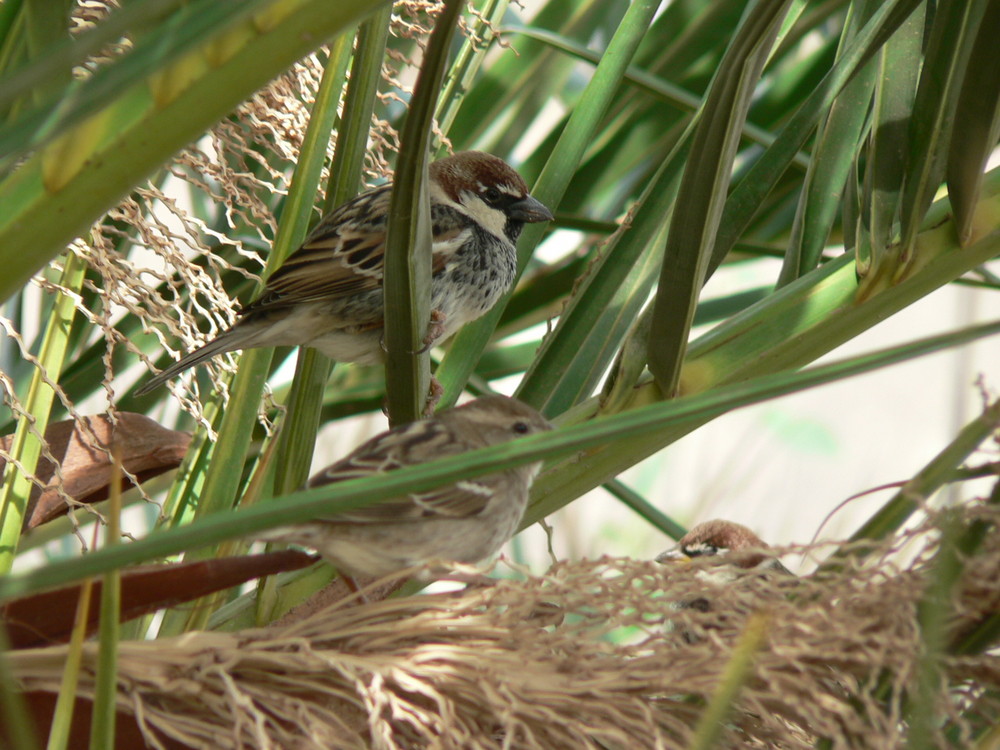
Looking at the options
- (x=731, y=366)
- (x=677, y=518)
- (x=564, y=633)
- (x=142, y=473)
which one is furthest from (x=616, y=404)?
(x=677, y=518)

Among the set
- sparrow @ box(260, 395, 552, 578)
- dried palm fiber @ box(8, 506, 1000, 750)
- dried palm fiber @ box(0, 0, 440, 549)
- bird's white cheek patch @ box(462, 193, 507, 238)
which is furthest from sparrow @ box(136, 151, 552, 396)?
dried palm fiber @ box(8, 506, 1000, 750)

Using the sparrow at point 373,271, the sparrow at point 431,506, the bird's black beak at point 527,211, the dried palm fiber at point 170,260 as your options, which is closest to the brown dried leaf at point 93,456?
the dried palm fiber at point 170,260

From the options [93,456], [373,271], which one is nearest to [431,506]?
[93,456]

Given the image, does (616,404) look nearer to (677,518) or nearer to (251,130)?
(251,130)

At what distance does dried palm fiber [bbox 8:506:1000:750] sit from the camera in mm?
944

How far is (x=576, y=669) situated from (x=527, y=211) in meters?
1.25

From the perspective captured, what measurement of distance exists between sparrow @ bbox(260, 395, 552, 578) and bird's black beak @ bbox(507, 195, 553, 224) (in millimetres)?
Result: 359

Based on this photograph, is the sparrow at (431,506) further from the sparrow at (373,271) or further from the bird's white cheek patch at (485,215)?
the bird's white cheek patch at (485,215)

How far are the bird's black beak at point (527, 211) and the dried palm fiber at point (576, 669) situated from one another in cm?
82

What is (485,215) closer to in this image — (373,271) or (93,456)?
(373,271)

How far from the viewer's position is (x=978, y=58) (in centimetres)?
116

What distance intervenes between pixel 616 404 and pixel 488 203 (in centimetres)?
116

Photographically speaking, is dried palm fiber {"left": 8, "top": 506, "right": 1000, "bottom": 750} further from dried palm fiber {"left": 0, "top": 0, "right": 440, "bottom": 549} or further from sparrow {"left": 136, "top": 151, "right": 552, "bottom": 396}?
sparrow {"left": 136, "top": 151, "right": 552, "bottom": 396}

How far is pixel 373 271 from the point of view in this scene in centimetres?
224
